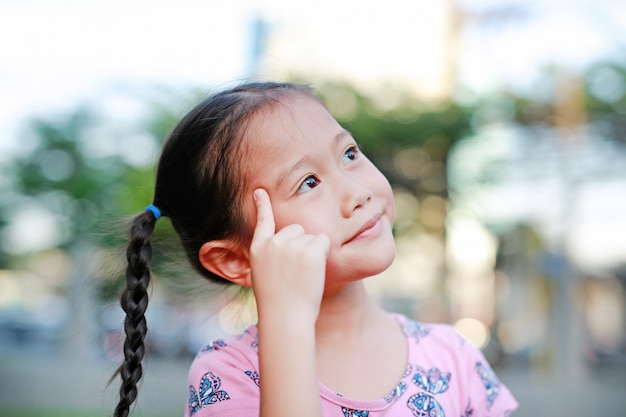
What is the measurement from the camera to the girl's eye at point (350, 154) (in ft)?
4.44

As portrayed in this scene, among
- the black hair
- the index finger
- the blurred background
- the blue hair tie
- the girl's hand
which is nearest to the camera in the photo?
the girl's hand

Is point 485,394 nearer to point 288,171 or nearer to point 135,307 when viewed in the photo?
point 288,171

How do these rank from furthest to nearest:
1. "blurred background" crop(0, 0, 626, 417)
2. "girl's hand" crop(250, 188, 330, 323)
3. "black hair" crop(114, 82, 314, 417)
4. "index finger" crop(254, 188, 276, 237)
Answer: "blurred background" crop(0, 0, 626, 417) → "black hair" crop(114, 82, 314, 417) → "index finger" crop(254, 188, 276, 237) → "girl's hand" crop(250, 188, 330, 323)

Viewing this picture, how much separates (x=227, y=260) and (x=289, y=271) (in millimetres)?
341

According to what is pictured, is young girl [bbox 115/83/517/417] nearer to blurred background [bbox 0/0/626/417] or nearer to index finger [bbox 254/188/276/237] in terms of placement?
index finger [bbox 254/188/276/237]

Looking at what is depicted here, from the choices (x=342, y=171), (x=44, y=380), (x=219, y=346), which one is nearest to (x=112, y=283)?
(x=219, y=346)

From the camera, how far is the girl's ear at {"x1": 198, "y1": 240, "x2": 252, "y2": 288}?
138cm

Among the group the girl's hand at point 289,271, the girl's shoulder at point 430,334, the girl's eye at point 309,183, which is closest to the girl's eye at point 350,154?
the girl's eye at point 309,183

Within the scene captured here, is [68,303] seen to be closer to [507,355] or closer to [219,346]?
[507,355]

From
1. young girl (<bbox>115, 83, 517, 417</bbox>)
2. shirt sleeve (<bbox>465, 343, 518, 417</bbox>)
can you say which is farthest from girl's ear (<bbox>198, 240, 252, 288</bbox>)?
shirt sleeve (<bbox>465, 343, 518, 417</bbox>)

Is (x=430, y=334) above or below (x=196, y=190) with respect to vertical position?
below

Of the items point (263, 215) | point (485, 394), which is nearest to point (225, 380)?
point (263, 215)

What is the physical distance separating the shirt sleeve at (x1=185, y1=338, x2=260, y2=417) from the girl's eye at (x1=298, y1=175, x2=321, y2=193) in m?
0.39

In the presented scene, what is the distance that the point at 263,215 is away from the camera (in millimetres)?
1218
